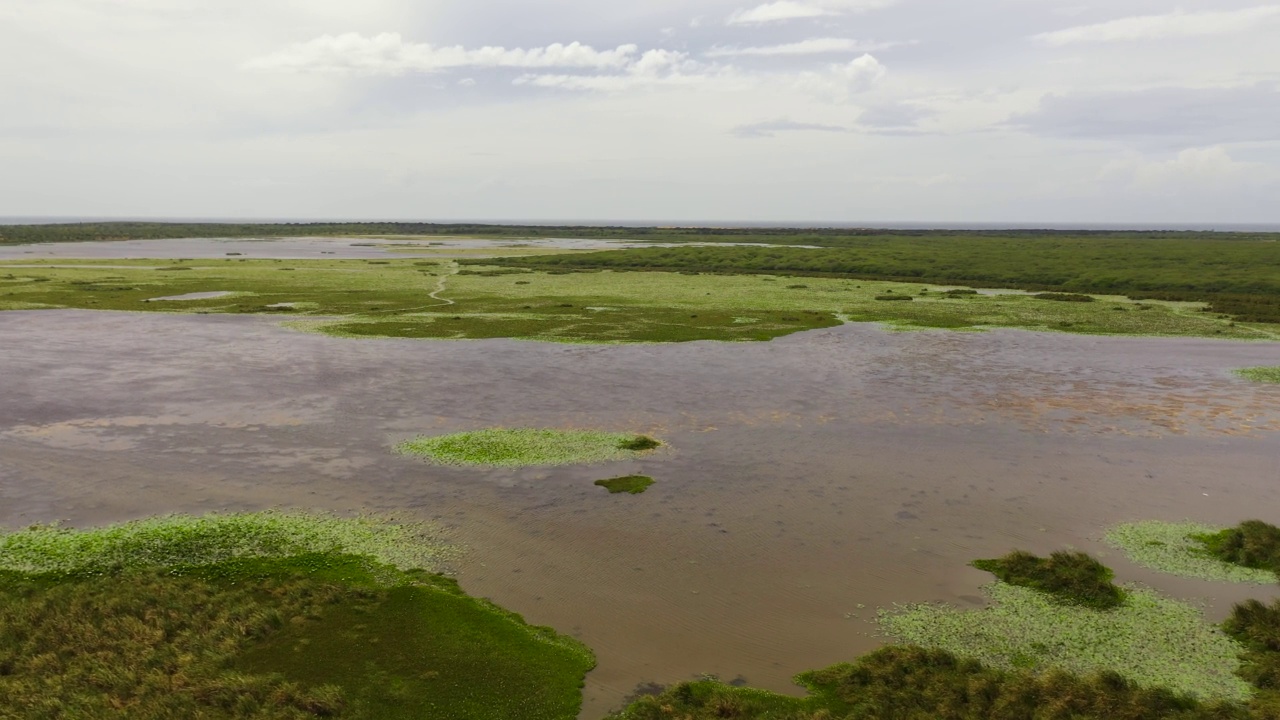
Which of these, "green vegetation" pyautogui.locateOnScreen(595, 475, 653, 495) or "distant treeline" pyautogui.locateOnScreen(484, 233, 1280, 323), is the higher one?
"distant treeline" pyautogui.locateOnScreen(484, 233, 1280, 323)

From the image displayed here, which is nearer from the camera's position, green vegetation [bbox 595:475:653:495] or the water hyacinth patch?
the water hyacinth patch

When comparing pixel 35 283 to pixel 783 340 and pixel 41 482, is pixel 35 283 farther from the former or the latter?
pixel 783 340

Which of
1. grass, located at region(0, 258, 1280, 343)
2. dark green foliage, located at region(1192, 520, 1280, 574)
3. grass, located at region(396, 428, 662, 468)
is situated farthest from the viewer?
grass, located at region(0, 258, 1280, 343)

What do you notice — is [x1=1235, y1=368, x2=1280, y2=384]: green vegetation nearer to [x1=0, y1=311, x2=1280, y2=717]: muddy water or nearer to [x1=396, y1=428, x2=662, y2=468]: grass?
[x1=0, y1=311, x2=1280, y2=717]: muddy water

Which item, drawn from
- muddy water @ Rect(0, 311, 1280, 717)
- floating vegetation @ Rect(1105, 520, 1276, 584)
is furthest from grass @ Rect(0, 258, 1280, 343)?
floating vegetation @ Rect(1105, 520, 1276, 584)

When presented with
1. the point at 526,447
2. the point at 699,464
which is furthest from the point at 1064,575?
the point at 526,447

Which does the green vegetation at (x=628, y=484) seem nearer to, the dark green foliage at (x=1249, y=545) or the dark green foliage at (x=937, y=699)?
the dark green foliage at (x=937, y=699)

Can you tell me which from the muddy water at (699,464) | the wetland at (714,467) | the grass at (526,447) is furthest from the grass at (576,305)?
the grass at (526,447)
